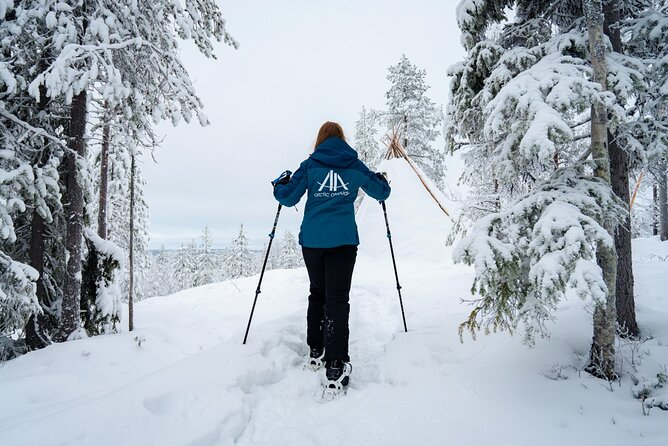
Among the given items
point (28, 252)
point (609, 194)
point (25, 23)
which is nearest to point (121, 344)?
point (28, 252)

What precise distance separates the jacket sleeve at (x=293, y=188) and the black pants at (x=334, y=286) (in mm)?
647

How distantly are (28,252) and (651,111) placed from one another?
33.4 ft

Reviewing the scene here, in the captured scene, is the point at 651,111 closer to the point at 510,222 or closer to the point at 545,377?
the point at 510,222

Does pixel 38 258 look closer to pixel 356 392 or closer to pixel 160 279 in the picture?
pixel 356 392

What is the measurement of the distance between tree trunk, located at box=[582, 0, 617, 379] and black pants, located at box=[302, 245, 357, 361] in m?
2.49

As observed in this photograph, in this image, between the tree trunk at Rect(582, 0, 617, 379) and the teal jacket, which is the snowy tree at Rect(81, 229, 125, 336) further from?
the tree trunk at Rect(582, 0, 617, 379)

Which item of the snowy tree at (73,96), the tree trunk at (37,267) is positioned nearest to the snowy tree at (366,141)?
the snowy tree at (73,96)

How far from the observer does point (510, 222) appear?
3.38 metres

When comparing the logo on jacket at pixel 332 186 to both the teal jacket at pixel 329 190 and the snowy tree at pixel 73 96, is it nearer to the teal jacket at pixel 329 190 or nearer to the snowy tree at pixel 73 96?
the teal jacket at pixel 329 190

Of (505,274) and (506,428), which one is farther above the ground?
(505,274)

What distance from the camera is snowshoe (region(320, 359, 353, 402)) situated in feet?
10.3

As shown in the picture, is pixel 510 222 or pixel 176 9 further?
pixel 176 9

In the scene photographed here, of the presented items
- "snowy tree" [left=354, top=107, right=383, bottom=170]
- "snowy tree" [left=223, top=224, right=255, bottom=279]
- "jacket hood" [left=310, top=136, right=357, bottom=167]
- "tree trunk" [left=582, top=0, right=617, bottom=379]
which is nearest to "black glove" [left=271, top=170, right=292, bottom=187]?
"jacket hood" [left=310, top=136, right=357, bottom=167]

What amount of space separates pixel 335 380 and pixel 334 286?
93cm
